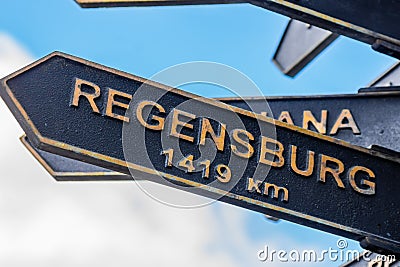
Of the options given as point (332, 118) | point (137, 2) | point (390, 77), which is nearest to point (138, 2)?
point (137, 2)

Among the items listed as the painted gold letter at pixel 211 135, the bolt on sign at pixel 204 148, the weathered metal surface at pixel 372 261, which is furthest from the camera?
the weathered metal surface at pixel 372 261

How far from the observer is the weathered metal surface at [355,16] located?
87.5 inches

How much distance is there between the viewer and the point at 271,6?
2201 millimetres

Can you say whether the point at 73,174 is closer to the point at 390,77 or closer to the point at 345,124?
the point at 345,124

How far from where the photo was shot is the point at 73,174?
2.46 meters

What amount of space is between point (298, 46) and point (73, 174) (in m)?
1.04

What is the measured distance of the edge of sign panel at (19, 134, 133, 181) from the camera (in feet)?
7.86

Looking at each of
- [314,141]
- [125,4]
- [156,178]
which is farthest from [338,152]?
[125,4]

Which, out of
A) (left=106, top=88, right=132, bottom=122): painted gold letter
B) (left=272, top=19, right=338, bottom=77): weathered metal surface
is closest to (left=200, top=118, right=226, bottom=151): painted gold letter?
(left=106, top=88, right=132, bottom=122): painted gold letter

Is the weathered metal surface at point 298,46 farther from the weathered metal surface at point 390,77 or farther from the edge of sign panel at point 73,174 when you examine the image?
the edge of sign panel at point 73,174

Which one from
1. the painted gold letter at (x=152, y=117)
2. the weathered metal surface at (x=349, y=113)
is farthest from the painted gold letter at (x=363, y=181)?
the painted gold letter at (x=152, y=117)

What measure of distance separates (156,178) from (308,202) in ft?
1.23

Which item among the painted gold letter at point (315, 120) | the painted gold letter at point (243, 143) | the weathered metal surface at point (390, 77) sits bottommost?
Answer: the painted gold letter at point (243, 143)

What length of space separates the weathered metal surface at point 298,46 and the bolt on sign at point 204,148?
838 millimetres
